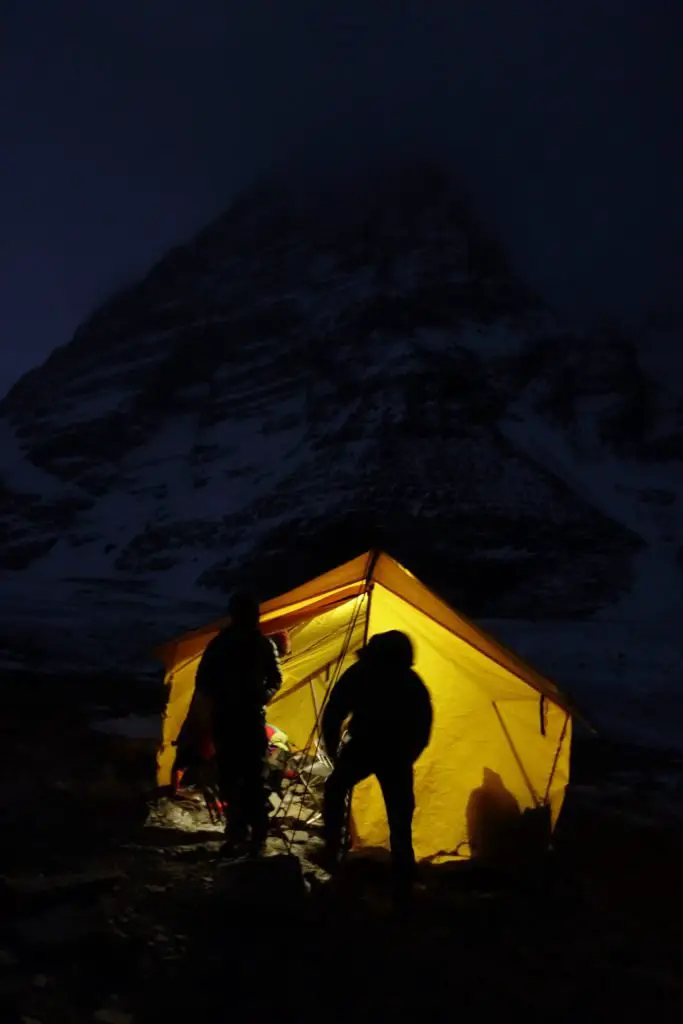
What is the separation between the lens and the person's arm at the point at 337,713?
16.1ft

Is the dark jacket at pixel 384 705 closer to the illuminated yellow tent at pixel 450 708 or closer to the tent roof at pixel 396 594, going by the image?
the illuminated yellow tent at pixel 450 708

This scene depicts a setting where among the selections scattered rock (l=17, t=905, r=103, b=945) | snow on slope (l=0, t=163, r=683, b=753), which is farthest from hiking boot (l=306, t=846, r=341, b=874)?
snow on slope (l=0, t=163, r=683, b=753)

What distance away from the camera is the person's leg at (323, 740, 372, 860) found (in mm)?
4883

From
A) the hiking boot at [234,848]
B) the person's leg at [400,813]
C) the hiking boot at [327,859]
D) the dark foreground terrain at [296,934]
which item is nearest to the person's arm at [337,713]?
the person's leg at [400,813]

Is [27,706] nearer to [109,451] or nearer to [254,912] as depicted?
[254,912]

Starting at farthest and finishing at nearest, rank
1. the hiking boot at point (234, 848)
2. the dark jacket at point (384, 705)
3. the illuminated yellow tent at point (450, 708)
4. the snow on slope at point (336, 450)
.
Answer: the snow on slope at point (336, 450), the illuminated yellow tent at point (450, 708), the hiking boot at point (234, 848), the dark jacket at point (384, 705)

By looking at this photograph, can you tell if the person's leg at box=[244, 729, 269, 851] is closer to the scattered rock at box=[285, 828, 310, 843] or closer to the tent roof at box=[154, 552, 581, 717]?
the scattered rock at box=[285, 828, 310, 843]

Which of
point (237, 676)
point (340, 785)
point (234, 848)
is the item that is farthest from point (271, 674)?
point (234, 848)

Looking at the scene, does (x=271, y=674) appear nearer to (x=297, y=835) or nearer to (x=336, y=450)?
(x=297, y=835)

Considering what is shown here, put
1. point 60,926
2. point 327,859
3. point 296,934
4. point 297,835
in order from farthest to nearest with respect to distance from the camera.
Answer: point 297,835 → point 327,859 → point 296,934 → point 60,926

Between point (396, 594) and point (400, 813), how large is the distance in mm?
Answer: 2013

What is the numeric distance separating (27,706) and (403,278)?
142 m

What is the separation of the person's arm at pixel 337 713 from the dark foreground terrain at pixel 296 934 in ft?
2.36

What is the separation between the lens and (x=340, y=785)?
4.96 m
